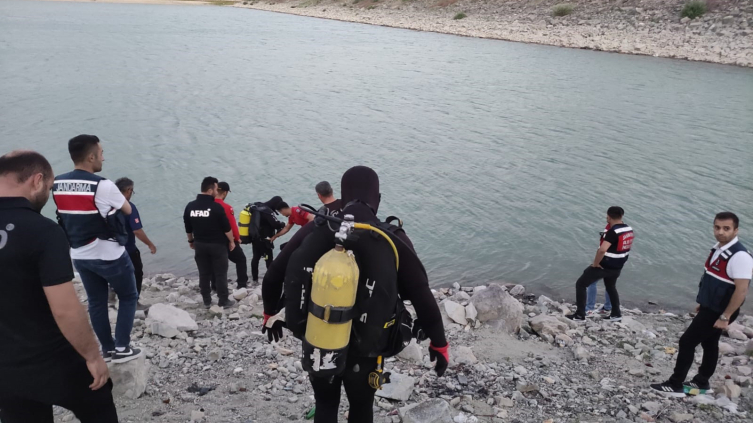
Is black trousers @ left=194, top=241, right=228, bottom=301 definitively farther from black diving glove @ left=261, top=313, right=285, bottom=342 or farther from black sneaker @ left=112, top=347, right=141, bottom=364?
black diving glove @ left=261, top=313, right=285, bottom=342

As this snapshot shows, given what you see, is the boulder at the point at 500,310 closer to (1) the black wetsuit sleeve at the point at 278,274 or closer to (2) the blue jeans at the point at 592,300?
(2) the blue jeans at the point at 592,300

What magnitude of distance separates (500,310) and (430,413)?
3147mm

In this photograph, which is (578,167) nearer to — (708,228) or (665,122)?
(708,228)

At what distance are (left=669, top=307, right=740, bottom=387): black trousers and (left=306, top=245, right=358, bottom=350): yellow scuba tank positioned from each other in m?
4.17

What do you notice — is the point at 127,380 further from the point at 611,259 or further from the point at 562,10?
the point at 562,10

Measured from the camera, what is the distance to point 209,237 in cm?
809

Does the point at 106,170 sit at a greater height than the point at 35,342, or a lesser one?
lesser

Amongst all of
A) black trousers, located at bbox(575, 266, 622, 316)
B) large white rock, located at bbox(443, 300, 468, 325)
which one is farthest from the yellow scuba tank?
black trousers, located at bbox(575, 266, 622, 316)

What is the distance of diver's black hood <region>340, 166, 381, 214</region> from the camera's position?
391 cm

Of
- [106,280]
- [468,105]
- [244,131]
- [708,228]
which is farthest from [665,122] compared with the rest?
[106,280]

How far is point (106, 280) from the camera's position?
18.6 feet

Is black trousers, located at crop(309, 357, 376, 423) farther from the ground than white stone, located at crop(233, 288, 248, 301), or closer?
farther from the ground

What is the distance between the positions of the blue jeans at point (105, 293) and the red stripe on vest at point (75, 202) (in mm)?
543

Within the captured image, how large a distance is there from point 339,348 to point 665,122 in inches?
967
